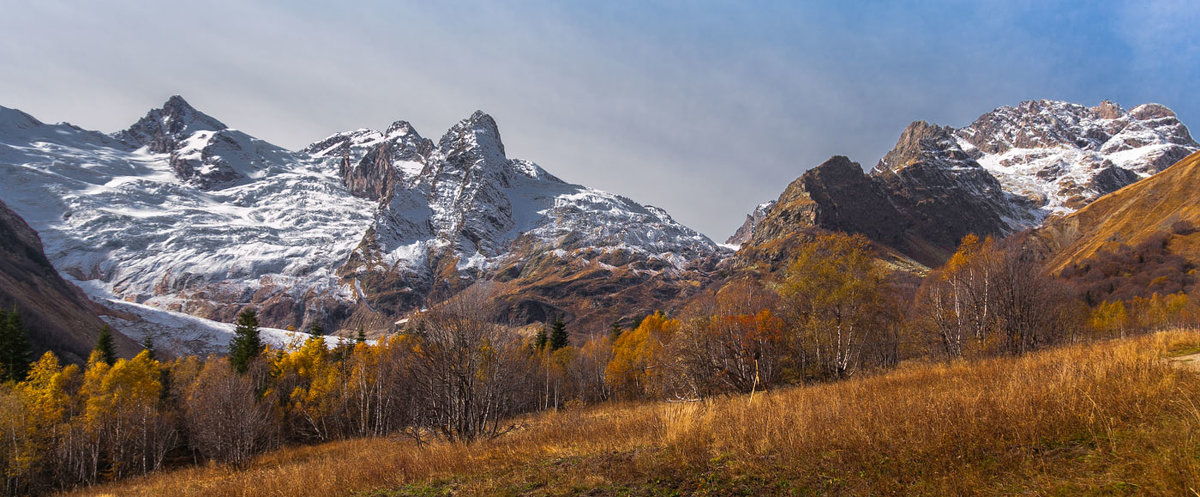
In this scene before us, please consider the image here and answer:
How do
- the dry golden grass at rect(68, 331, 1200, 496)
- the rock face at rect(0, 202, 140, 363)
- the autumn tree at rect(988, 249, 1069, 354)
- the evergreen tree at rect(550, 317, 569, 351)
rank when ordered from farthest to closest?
1. the rock face at rect(0, 202, 140, 363)
2. the evergreen tree at rect(550, 317, 569, 351)
3. the autumn tree at rect(988, 249, 1069, 354)
4. the dry golden grass at rect(68, 331, 1200, 496)

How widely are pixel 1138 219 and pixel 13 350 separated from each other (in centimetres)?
19033

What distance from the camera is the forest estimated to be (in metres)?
18.4

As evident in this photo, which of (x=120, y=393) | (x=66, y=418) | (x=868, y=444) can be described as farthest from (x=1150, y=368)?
(x=66, y=418)

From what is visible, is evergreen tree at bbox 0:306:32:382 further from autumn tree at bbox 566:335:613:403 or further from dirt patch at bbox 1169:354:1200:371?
dirt patch at bbox 1169:354:1200:371

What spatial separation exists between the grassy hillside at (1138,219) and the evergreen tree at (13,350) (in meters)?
149

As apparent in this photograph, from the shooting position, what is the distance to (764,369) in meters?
25.0

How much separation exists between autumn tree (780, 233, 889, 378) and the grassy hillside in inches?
3873

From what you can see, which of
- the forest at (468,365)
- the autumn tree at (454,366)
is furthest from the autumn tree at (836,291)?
the autumn tree at (454,366)

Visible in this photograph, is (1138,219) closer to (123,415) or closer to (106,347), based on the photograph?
(123,415)

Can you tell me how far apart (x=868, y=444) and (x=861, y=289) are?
69.3 feet

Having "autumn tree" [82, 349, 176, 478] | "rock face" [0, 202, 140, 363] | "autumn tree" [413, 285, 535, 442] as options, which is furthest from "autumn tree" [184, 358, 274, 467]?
"rock face" [0, 202, 140, 363]

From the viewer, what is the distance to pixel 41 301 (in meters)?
100

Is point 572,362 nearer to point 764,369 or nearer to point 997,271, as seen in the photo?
point 764,369

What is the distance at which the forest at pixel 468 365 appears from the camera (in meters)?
18.4
